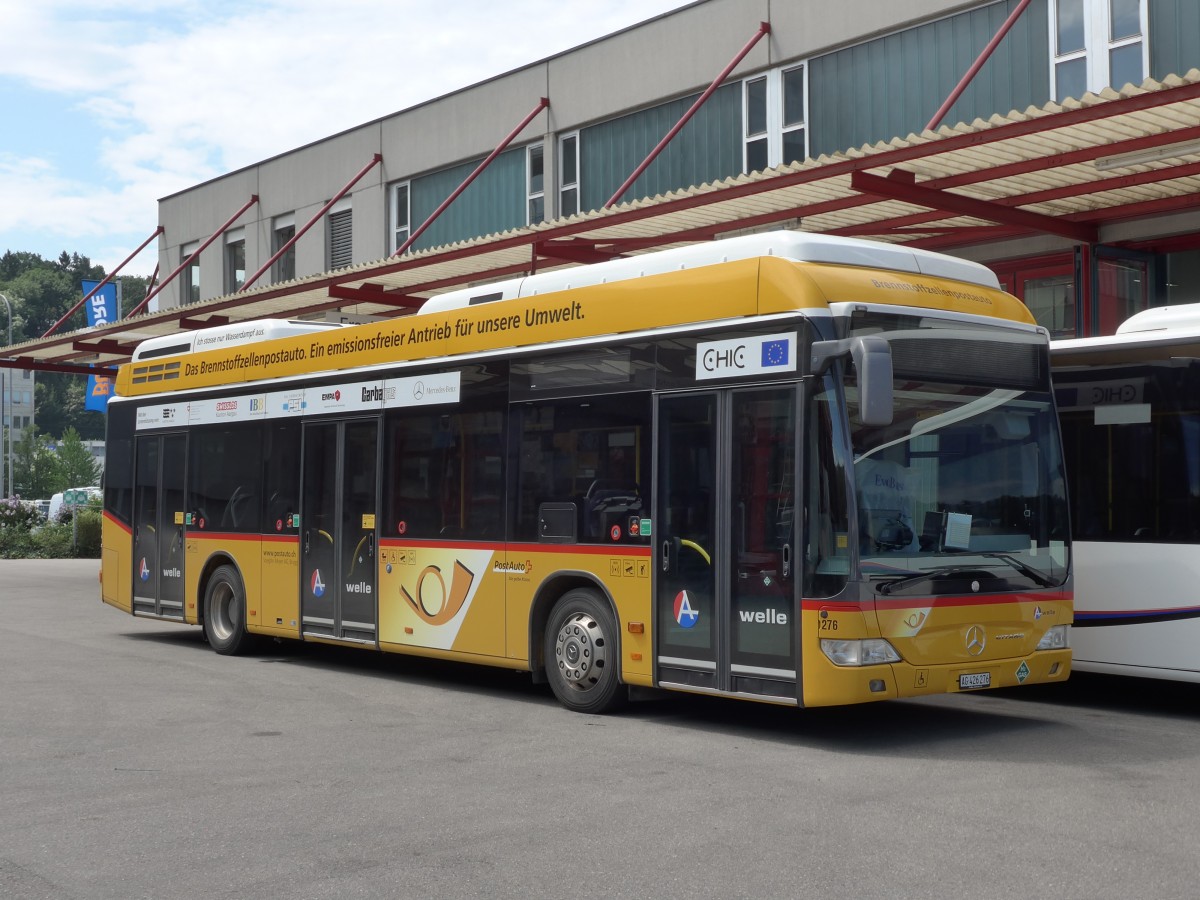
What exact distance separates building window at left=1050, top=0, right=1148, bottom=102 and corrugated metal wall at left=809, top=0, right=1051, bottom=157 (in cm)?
18

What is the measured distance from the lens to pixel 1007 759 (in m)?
9.05

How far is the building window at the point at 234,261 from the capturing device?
1394 inches

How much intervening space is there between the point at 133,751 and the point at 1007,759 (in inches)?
213

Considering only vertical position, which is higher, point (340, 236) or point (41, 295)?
point (41, 295)

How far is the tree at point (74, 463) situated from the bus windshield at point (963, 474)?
84.1m

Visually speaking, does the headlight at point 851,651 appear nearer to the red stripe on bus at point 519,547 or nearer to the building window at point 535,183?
the red stripe on bus at point 519,547

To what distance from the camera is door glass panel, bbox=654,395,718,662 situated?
989 cm

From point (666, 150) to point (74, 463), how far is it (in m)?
74.3

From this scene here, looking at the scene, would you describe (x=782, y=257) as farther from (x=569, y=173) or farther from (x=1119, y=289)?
(x=569, y=173)

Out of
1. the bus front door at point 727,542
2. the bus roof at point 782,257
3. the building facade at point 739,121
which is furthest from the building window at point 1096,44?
the bus front door at point 727,542

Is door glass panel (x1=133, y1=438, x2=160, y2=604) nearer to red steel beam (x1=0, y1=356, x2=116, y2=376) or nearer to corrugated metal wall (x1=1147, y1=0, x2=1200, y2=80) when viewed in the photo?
red steel beam (x1=0, y1=356, x2=116, y2=376)

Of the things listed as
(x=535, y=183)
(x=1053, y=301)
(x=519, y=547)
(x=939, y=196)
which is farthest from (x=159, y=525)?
(x=535, y=183)

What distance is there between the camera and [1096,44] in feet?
56.6

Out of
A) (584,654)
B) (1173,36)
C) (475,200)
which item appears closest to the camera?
(584,654)
